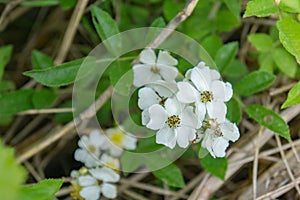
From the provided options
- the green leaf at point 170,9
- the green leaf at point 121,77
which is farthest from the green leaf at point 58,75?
the green leaf at point 170,9

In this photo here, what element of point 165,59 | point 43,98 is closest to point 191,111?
point 165,59

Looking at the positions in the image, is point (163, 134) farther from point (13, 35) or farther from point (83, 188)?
point (13, 35)

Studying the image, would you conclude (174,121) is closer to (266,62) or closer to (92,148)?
(92,148)

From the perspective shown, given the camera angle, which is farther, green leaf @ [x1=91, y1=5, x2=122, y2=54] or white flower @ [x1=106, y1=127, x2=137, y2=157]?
white flower @ [x1=106, y1=127, x2=137, y2=157]


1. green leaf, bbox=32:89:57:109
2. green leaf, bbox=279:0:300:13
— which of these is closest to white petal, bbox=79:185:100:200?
green leaf, bbox=32:89:57:109

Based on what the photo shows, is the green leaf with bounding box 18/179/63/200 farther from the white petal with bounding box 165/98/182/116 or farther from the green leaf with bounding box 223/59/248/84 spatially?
the green leaf with bounding box 223/59/248/84

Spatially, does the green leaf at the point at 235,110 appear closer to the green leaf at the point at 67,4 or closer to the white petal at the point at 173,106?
the white petal at the point at 173,106
